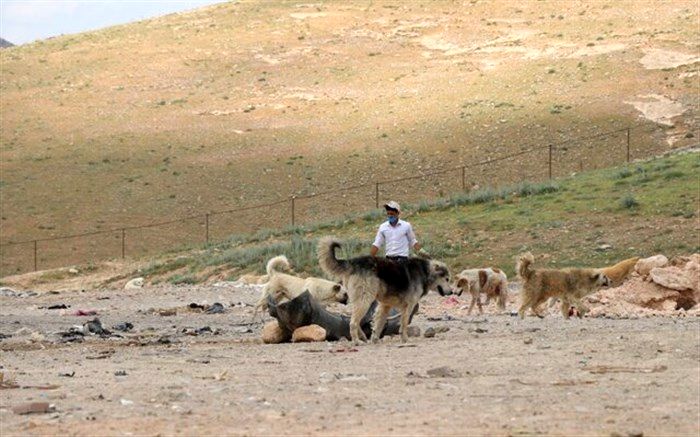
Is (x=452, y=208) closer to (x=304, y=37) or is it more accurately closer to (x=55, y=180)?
(x=55, y=180)

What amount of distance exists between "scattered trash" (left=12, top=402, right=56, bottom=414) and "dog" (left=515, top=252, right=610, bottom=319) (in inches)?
452

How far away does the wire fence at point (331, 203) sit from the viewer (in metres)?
56.2

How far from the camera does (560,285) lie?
22.1m

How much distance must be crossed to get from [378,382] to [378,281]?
13.8 ft

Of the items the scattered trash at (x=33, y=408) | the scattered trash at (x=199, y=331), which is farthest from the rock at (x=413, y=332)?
the scattered trash at (x=33, y=408)

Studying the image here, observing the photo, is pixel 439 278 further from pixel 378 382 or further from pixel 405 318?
pixel 378 382

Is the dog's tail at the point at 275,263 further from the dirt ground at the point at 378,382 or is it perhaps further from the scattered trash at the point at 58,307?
the scattered trash at the point at 58,307

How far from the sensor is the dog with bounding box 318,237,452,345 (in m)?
17.6

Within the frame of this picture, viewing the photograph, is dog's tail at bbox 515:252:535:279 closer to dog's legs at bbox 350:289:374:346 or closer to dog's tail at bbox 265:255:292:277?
dog's tail at bbox 265:255:292:277

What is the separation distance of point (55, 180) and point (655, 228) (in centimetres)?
3889

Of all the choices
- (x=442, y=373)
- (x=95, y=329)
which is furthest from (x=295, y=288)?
(x=442, y=373)

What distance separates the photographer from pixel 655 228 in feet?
120

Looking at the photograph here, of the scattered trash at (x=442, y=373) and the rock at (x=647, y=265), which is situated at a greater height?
the rock at (x=647, y=265)

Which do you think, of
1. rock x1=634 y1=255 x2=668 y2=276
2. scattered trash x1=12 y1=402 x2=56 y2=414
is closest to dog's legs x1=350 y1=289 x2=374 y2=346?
scattered trash x1=12 y1=402 x2=56 y2=414
